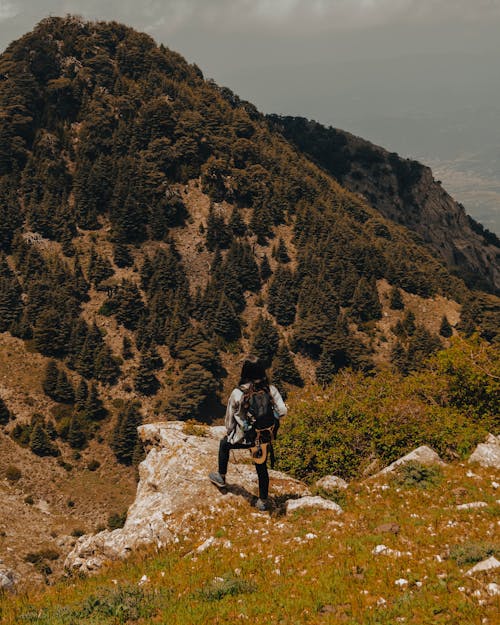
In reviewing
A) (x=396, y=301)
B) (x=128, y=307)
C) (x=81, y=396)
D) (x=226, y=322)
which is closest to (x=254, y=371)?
(x=81, y=396)

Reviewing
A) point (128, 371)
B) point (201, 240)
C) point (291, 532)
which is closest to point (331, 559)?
point (291, 532)

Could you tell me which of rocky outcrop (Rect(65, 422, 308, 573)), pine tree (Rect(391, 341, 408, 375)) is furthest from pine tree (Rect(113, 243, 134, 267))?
→ rocky outcrop (Rect(65, 422, 308, 573))

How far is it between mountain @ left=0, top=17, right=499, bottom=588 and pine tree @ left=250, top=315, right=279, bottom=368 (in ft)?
1.07

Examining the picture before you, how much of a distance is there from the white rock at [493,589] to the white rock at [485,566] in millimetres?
583

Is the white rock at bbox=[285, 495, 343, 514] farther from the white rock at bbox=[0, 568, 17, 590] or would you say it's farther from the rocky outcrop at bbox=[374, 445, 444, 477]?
the white rock at bbox=[0, 568, 17, 590]

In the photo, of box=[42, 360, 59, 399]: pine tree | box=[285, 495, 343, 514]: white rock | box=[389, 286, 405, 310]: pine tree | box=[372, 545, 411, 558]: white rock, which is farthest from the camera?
box=[389, 286, 405, 310]: pine tree

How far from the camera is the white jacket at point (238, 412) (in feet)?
40.8

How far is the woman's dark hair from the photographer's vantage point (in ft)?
40.3

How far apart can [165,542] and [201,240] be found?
4200 inches

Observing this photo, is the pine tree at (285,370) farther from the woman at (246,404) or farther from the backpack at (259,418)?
the backpack at (259,418)

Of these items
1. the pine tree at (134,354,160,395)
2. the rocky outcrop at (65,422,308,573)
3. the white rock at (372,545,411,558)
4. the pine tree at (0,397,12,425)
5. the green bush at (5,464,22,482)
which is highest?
the white rock at (372,545,411,558)

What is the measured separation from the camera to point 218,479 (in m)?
14.5

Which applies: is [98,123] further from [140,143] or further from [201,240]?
[201,240]

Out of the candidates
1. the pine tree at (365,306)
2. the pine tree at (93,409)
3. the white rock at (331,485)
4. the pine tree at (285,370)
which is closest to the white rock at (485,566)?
the white rock at (331,485)
